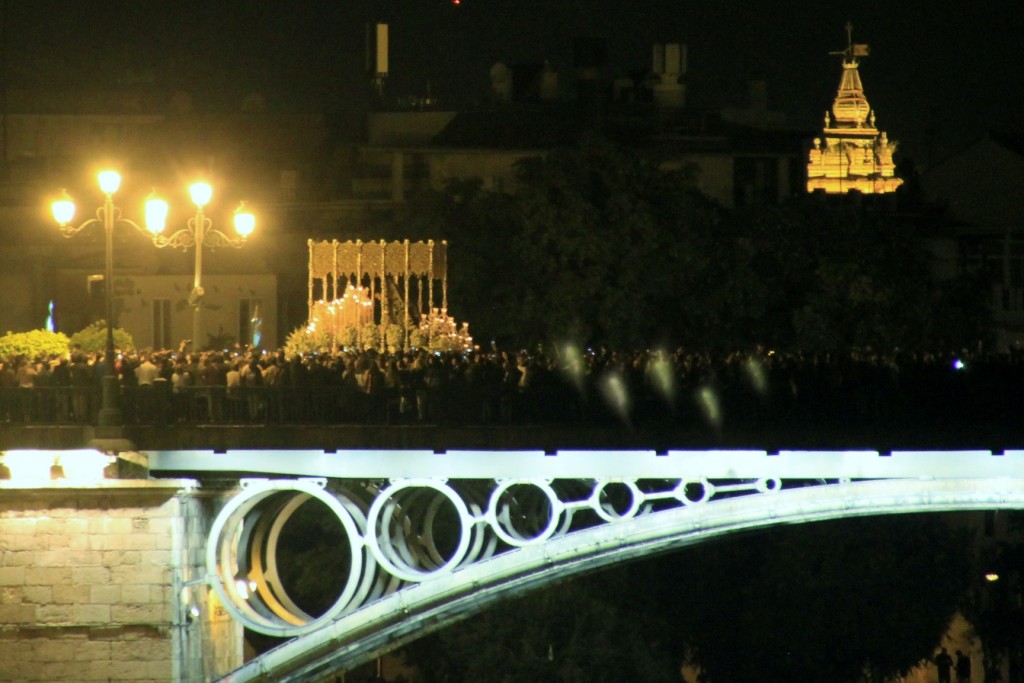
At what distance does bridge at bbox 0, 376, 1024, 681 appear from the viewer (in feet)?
94.4

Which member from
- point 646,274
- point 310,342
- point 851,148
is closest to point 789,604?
point 646,274

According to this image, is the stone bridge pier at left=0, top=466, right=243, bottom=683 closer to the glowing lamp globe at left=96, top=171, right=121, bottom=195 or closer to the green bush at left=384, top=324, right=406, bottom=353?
the glowing lamp globe at left=96, top=171, right=121, bottom=195

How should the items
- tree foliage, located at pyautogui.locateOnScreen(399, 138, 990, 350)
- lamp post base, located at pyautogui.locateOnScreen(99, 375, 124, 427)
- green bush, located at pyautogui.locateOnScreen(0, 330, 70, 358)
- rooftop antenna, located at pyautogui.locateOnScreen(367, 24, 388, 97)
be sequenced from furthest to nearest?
rooftop antenna, located at pyautogui.locateOnScreen(367, 24, 388, 97)
tree foliage, located at pyautogui.locateOnScreen(399, 138, 990, 350)
green bush, located at pyautogui.locateOnScreen(0, 330, 70, 358)
lamp post base, located at pyautogui.locateOnScreen(99, 375, 124, 427)

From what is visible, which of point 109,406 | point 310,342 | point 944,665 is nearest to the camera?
point 109,406

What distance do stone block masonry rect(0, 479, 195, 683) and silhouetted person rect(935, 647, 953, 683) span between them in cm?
2221

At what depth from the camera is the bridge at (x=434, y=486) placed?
28781mm

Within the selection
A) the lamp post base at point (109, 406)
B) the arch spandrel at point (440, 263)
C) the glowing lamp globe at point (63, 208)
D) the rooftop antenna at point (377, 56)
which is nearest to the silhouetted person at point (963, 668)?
the arch spandrel at point (440, 263)

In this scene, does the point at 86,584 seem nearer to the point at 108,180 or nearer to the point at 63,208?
the point at 108,180

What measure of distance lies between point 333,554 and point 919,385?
18958mm

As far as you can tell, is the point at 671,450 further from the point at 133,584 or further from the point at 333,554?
the point at 333,554

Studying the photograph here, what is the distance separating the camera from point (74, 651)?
29250 mm

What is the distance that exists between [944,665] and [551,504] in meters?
20.7

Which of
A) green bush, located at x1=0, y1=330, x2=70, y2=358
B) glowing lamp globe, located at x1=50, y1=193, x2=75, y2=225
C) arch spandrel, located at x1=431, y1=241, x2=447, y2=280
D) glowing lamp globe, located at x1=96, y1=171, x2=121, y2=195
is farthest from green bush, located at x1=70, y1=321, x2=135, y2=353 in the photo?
glowing lamp globe, located at x1=96, y1=171, x2=121, y2=195

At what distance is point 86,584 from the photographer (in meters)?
29.2
